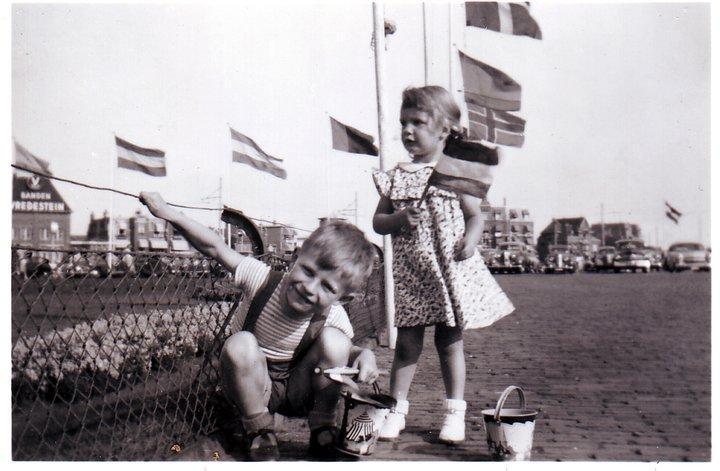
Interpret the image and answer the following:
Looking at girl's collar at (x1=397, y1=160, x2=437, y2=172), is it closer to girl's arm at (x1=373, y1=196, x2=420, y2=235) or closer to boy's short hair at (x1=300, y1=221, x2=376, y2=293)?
girl's arm at (x1=373, y1=196, x2=420, y2=235)

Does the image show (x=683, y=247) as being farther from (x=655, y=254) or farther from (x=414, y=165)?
(x=655, y=254)

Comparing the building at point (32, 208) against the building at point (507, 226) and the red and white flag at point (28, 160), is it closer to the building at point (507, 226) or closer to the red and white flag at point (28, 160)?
the red and white flag at point (28, 160)

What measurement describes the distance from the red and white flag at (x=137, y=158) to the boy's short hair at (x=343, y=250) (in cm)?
143

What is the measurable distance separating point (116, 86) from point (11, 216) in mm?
728

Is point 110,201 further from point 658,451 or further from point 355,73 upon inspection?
point 658,451

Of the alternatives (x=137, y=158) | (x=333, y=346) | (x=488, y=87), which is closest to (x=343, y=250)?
(x=333, y=346)

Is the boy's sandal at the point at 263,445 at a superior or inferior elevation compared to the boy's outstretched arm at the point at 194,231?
inferior

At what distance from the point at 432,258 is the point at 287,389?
67cm

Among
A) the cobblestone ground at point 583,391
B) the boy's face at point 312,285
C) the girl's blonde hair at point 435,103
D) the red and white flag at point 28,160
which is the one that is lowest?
the cobblestone ground at point 583,391

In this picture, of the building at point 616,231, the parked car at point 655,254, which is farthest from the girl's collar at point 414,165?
the parked car at point 655,254

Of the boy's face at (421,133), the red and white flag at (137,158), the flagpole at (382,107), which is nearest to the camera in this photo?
the boy's face at (421,133)

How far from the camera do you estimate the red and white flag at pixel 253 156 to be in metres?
3.29

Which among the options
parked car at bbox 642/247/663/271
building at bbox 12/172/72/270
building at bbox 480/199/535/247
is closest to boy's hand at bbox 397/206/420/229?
building at bbox 480/199/535/247

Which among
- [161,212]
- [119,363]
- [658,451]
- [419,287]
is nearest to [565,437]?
[658,451]
